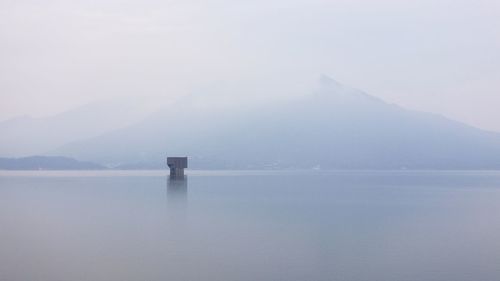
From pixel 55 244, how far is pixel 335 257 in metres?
10.4

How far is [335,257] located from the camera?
1923 cm

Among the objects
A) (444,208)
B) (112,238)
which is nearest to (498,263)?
(112,238)

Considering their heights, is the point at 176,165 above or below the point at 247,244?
below

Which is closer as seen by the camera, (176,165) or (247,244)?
(247,244)

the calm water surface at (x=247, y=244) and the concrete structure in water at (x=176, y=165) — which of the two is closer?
the calm water surface at (x=247, y=244)

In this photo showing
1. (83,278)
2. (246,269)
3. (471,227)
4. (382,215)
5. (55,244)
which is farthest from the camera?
(382,215)

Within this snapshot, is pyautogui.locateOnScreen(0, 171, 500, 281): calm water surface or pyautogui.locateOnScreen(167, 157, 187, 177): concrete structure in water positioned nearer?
pyautogui.locateOnScreen(0, 171, 500, 281): calm water surface

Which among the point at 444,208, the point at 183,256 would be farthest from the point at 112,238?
the point at 444,208

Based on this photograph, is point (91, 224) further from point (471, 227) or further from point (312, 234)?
point (471, 227)

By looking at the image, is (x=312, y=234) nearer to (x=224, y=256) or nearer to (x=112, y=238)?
(x=224, y=256)

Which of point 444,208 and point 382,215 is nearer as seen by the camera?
point 382,215

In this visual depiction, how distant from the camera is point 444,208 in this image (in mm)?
39125

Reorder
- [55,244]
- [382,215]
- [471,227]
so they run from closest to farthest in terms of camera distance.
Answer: [55,244] < [471,227] < [382,215]

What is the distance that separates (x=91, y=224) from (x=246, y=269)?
13.7 m
